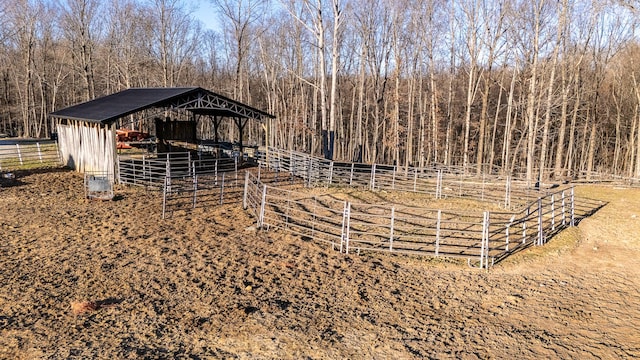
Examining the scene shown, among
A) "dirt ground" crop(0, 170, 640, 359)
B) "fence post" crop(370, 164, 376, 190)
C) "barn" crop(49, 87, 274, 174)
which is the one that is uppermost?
"barn" crop(49, 87, 274, 174)

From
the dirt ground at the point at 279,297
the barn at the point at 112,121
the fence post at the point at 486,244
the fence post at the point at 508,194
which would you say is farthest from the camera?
the barn at the point at 112,121

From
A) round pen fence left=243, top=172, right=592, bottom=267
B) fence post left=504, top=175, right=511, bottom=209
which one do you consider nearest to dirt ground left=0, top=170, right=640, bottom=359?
round pen fence left=243, top=172, right=592, bottom=267

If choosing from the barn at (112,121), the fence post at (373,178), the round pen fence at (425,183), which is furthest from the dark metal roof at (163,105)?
the fence post at (373,178)

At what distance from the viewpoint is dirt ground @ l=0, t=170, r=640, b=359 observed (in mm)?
5820

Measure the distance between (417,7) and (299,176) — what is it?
1868 cm

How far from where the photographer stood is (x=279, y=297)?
7.30 meters

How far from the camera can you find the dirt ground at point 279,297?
5820 millimetres

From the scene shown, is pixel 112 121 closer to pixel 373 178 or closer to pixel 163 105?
pixel 163 105

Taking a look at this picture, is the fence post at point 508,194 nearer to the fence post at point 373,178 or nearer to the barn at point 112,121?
the fence post at point 373,178

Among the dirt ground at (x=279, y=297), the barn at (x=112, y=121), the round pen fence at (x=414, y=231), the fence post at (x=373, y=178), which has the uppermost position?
the barn at (x=112, y=121)

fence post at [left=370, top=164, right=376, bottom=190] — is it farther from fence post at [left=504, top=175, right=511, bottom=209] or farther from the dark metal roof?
the dark metal roof

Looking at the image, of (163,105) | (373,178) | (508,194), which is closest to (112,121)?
(163,105)

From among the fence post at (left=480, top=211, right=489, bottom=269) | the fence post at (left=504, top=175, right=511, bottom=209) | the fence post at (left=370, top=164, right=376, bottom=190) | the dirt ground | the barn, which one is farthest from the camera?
the fence post at (left=370, top=164, right=376, bottom=190)

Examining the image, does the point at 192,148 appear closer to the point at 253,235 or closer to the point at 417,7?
the point at 253,235
